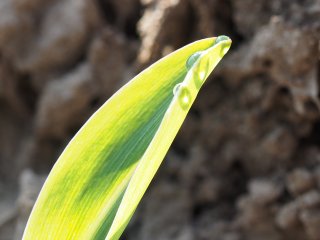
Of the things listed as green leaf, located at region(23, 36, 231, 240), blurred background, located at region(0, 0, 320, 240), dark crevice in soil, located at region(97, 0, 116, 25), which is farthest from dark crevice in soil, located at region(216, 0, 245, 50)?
green leaf, located at region(23, 36, 231, 240)

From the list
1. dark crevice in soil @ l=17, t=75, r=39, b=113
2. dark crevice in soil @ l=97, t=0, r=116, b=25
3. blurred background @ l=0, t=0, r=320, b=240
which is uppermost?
dark crevice in soil @ l=97, t=0, r=116, b=25

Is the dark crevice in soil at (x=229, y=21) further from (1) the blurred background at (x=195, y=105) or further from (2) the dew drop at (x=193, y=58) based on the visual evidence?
(2) the dew drop at (x=193, y=58)

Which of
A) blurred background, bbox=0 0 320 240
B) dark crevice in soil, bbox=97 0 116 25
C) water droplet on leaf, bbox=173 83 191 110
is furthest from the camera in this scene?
dark crevice in soil, bbox=97 0 116 25

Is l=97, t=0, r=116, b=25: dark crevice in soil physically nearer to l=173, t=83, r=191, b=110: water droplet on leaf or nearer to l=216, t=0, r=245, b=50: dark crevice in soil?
l=216, t=0, r=245, b=50: dark crevice in soil

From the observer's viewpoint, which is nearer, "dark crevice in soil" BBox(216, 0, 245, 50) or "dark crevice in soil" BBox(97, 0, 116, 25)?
"dark crevice in soil" BBox(216, 0, 245, 50)

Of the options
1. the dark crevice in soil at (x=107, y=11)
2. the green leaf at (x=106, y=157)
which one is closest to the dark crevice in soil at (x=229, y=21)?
the dark crevice in soil at (x=107, y=11)
